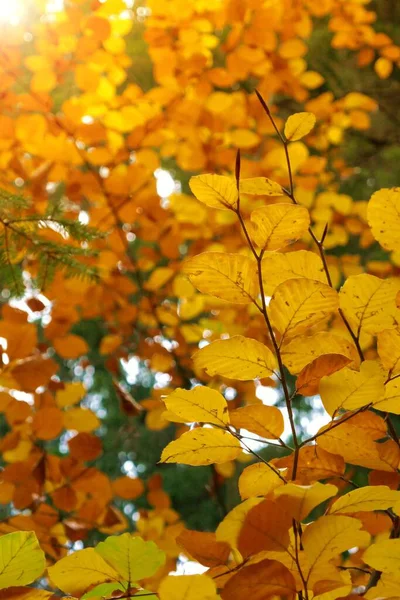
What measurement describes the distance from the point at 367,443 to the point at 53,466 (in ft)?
2.45

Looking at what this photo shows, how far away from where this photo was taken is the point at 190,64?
1.64 m

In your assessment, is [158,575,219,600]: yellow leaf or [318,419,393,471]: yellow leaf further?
[318,419,393,471]: yellow leaf

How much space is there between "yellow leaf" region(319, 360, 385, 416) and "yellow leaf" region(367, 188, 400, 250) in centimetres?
10

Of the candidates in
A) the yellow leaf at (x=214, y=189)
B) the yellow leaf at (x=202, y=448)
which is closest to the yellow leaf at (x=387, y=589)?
the yellow leaf at (x=202, y=448)

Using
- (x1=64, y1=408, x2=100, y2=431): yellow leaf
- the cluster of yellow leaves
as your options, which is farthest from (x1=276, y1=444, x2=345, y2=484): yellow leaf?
(x1=64, y1=408, x2=100, y2=431): yellow leaf

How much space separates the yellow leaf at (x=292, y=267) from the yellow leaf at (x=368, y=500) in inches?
6.1

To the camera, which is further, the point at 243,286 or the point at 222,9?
the point at 222,9

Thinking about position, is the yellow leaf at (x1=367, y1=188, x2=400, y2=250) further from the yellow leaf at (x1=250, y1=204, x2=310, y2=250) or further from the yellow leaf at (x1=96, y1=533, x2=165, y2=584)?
the yellow leaf at (x1=96, y1=533, x2=165, y2=584)

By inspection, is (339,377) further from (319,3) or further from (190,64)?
(319,3)

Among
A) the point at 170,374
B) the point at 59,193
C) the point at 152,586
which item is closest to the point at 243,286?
the point at 152,586

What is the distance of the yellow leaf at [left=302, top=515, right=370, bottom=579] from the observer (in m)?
0.33

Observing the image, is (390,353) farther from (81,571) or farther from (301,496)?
(81,571)

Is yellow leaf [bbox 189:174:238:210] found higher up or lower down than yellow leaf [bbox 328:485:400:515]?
higher up

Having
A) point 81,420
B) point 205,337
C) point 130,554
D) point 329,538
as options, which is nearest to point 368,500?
point 329,538
